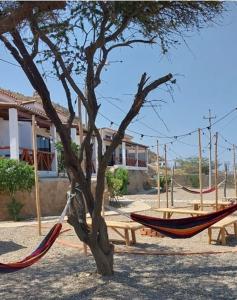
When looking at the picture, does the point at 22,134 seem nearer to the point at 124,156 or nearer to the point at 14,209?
the point at 14,209

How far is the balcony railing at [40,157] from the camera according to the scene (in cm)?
1354

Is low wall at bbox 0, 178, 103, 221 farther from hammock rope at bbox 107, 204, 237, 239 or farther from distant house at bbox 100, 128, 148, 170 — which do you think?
distant house at bbox 100, 128, 148, 170

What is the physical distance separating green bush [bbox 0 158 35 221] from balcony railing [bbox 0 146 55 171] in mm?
2578

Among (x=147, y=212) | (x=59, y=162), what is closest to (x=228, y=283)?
(x=147, y=212)

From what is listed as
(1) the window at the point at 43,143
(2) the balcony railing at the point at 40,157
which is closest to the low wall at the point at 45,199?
(2) the balcony railing at the point at 40,157

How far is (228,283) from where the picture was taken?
450 cm

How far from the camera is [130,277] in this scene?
4789mm

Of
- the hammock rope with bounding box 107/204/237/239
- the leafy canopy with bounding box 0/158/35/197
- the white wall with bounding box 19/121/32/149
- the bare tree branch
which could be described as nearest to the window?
the white wall with bounding box 19/121/32/149

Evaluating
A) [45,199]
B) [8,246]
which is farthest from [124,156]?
[8,246]

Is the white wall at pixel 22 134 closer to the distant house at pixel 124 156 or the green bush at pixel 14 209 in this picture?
the green bush at pixel 14 209

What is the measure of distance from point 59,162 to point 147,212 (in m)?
5.19

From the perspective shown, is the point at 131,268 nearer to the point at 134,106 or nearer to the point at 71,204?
the point at 71,204

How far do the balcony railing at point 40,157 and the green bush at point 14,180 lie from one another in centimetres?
258

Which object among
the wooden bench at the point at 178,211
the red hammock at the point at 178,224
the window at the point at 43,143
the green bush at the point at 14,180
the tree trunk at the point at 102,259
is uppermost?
the window at the point at 43,143
